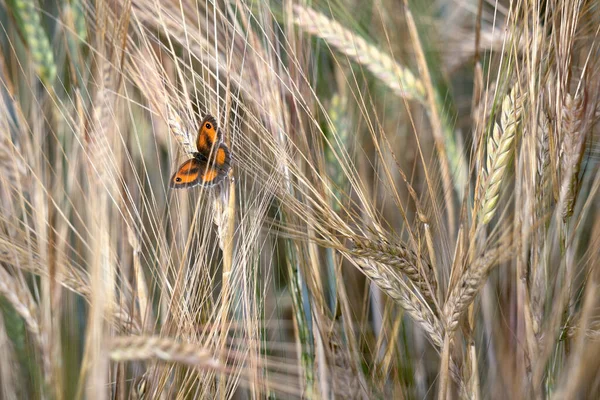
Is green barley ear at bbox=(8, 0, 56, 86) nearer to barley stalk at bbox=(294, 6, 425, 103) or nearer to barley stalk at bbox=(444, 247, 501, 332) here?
barley stalk at bbox=(294, 6, 425, 103)

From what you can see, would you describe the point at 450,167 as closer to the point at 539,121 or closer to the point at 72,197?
the point at 539,121

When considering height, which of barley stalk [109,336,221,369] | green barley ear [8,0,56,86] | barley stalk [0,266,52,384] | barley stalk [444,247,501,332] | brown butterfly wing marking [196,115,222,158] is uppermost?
green barley ear [8,0,56,86]

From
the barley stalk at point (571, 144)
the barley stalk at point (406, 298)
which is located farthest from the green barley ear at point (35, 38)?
the barley stalk at point (571, 144)

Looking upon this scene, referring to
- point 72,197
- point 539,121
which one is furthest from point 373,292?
point 72,197

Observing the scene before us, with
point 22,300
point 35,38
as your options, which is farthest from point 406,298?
point 35,38

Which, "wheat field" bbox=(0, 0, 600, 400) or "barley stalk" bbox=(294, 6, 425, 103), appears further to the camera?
"barley stalk" bbox=(294, 6, 425, 103)

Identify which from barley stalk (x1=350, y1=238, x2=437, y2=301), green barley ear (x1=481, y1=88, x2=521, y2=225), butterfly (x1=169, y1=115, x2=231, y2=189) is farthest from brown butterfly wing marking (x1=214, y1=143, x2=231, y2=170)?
green barley ear (x1=481, y1=88, x2=521, y2=225)
